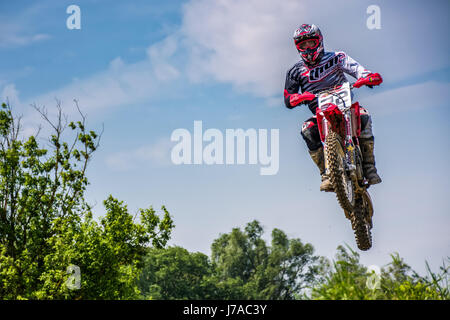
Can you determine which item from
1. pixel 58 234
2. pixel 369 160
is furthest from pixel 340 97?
pixel 58 234

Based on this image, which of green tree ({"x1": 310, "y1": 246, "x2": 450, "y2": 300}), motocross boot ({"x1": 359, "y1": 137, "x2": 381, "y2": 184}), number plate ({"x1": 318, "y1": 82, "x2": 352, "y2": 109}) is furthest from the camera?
motocross boot ({"x1": 359, "y1": 137, "x2": 381, "y2": 184})

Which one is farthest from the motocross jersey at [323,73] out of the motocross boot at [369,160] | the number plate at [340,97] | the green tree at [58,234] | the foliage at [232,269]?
the foliage at [232,269]

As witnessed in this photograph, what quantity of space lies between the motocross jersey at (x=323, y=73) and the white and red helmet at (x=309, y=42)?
0.67 feet

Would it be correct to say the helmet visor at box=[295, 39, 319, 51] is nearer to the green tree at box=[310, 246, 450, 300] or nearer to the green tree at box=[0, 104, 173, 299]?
the green tree at box=[310, 246, 450, 300]

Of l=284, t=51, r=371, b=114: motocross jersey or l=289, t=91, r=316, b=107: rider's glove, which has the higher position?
l=284, t=51, r=371, b=114: motocross jersey

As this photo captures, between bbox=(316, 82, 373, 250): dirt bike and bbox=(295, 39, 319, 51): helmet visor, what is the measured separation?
0.82 meters

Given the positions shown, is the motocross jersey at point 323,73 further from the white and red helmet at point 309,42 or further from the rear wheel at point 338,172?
the rear wheel at point 338,172

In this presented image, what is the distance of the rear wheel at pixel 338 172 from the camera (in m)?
8.53

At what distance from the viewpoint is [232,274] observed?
75750 millimetres

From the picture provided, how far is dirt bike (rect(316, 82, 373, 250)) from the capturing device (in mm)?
8602

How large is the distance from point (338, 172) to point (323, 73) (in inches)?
75.2

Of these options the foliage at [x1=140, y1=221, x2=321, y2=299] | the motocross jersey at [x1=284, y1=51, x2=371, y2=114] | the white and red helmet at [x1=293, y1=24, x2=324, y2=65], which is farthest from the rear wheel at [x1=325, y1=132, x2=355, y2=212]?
the foliage at [x1=140, y1=221, x2=321, y2=299]

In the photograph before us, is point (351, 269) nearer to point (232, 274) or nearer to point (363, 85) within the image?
point (363, 85)
